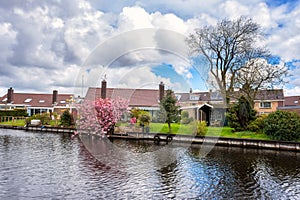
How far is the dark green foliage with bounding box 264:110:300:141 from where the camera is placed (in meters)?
17.0

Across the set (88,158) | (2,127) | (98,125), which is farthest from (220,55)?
(2,127)

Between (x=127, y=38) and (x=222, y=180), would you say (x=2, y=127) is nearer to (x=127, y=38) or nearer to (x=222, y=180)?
(x=127, y=38)

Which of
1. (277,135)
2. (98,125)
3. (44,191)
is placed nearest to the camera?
(44,191)

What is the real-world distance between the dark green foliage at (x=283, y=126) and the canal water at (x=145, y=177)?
13.9 feet

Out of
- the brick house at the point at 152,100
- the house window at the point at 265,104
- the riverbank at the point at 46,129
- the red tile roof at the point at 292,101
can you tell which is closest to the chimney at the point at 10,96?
the riverbank at the point at 46,129

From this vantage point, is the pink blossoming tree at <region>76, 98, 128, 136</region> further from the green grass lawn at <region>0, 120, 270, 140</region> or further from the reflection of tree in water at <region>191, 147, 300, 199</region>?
the reflection of tree in water at <region>191, 147, 300, 199</region>

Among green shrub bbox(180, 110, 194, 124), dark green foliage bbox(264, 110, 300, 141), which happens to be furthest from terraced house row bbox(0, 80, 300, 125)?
dark green foliage bbox(264, 110, 300, 141)

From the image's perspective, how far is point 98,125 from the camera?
70.1ft

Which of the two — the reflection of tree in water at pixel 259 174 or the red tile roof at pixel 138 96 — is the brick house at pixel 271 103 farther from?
the reflection of tree in water at pixel 259 174

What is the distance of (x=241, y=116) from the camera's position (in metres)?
20.9

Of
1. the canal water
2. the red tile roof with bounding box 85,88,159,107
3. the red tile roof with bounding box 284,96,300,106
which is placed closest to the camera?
the canal water

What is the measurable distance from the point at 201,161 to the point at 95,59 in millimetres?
7080

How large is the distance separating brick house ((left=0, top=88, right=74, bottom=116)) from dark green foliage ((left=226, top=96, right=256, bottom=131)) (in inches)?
1310

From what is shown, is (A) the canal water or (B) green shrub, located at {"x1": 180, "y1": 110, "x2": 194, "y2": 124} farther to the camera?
(B) green shrub, located at {"x1": 180, "y1": 110, "x2": 194, "y2": 124}
